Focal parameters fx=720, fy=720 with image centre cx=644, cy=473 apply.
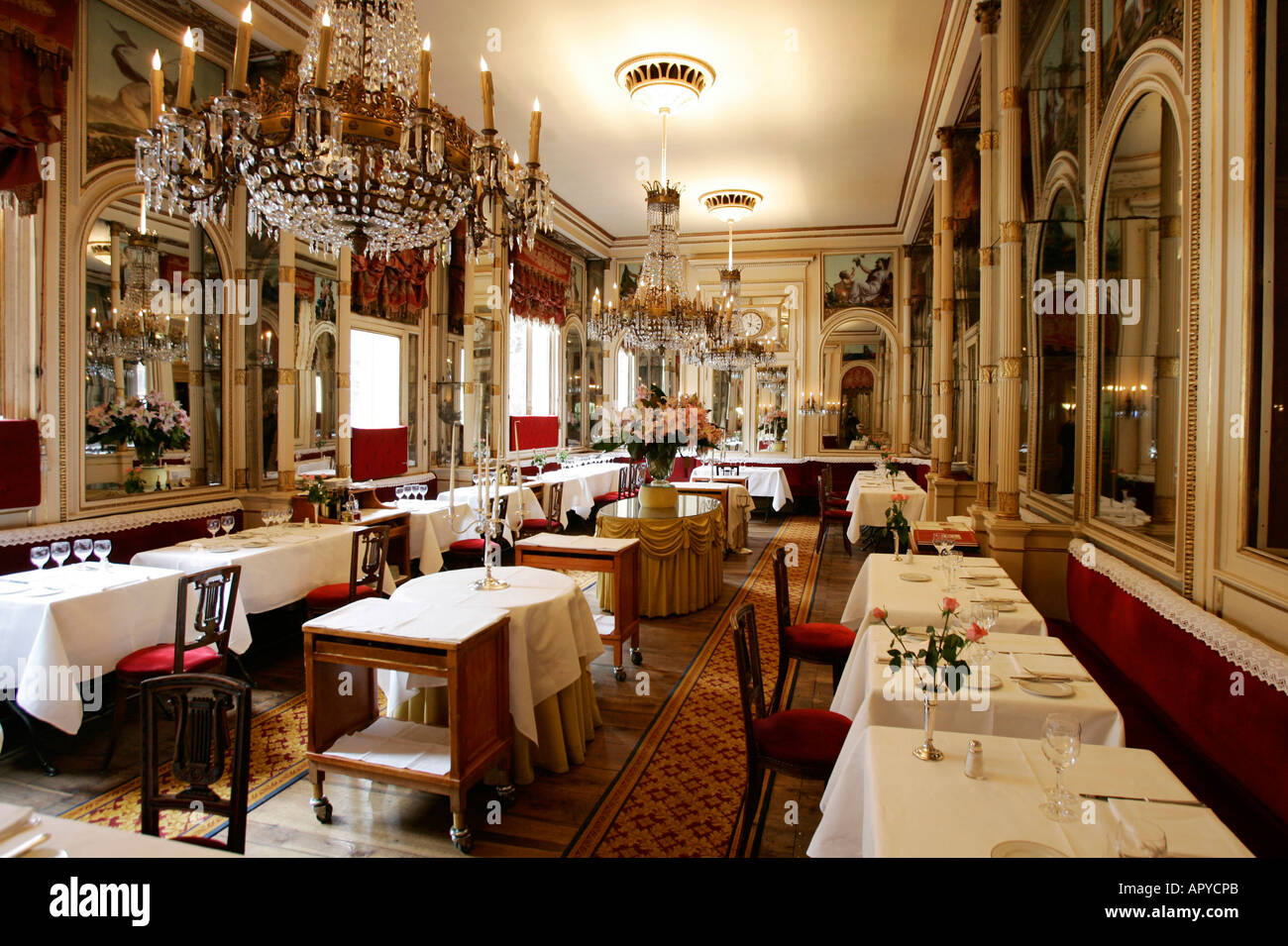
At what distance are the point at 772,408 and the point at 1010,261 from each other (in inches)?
350

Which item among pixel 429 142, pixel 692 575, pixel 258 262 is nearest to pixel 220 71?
pixel 258 262

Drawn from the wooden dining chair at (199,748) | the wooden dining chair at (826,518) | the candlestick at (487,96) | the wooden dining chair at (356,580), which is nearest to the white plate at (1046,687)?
the wooden dining chair at (199,748)

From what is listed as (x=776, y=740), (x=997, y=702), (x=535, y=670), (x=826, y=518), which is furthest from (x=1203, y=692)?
(x=826, y=518)

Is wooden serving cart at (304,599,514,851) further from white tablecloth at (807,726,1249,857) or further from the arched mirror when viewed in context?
the arched mirror

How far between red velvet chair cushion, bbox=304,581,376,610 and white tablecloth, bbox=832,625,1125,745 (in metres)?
3.70

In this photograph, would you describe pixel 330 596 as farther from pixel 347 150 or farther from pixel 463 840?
pixel 347 150

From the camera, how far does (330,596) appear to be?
506 centimetres

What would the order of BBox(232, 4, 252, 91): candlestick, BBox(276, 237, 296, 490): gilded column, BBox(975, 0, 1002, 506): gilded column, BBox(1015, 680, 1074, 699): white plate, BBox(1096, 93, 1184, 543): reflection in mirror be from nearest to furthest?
BBox(1015, 680, 1074, 699): white plate
BBox(232, 4, 252, 91): candlestick
BBox(1096, 93, 1184, 543): reflection in mirror
BBox(975, 0, 1002, 506): gilded column
BBox(276, 237, 296, 490): gilded column

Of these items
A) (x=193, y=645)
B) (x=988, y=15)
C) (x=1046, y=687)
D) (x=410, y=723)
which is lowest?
(x=410, y=723)

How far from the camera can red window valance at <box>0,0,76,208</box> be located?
4227 millimetres

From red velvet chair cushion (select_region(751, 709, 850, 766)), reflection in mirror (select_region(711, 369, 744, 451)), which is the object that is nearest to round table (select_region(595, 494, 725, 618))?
red velvet chair cushion (select_region(751, 709, 850, 766))

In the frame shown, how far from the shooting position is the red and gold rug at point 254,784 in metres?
3.01
